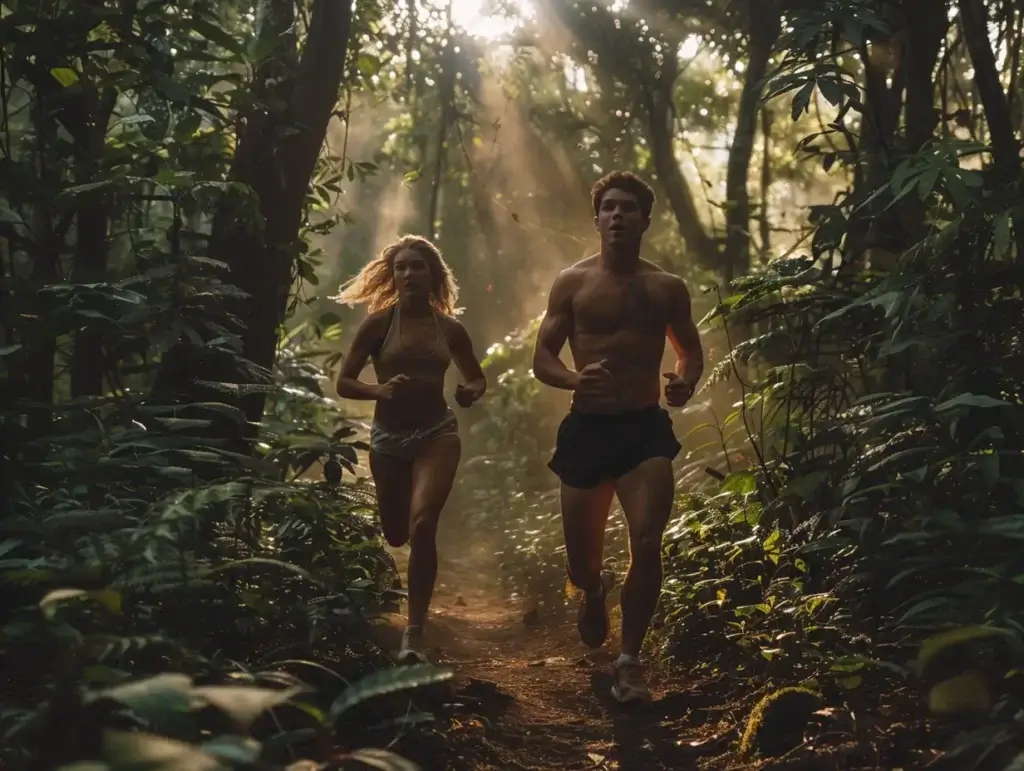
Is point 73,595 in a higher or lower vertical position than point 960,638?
higher

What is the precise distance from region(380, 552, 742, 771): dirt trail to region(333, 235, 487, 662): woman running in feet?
2.53

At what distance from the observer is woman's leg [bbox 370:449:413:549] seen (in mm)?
5238

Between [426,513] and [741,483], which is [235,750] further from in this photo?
[741,483]

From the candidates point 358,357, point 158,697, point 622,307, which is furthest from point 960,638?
point 358,357

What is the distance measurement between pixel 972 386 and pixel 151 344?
338 cm

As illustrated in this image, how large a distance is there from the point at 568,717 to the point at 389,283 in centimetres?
252

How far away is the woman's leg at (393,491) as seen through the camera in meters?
5.24

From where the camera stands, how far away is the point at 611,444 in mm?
4758

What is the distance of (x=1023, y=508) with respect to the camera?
355 centimetres

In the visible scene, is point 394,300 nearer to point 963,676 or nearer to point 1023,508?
point 1023,508

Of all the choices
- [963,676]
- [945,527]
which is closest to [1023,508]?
[945,527]

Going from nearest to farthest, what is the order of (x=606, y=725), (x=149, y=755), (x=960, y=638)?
(x=149, y=755) → (x=960, y=638) → (x=606, y=725)

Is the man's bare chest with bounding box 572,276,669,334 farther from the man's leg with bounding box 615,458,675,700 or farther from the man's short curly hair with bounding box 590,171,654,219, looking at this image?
the man's leg with bounding box 615,458,675,700

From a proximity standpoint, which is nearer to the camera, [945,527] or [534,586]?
[945,527]
